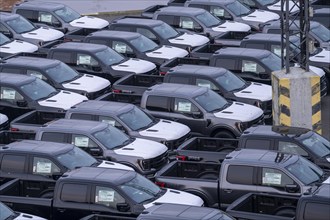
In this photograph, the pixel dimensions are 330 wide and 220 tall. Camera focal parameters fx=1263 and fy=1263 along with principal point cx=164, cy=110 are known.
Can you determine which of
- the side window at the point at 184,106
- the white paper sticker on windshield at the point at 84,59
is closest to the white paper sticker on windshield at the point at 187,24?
the white paper sticker on windshield at the point at 84,59

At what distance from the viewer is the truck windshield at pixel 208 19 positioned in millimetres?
38359

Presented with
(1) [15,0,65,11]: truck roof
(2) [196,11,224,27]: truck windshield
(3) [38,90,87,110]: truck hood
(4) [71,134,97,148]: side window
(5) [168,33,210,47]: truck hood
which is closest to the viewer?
(4) [71,134,97,148]: side window

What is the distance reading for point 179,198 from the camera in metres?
23.9

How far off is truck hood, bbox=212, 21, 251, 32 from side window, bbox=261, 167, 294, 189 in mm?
14094

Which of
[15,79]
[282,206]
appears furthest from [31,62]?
[282,206]

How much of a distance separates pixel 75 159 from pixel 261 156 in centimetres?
381

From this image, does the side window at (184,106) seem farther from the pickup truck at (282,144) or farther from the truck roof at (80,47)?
the truck roof at (80,47)

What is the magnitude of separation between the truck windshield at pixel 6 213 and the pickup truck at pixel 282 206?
3843 millimetres

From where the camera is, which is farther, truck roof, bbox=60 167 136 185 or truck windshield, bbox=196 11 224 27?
truck windshield, bbox=196 11 224 27

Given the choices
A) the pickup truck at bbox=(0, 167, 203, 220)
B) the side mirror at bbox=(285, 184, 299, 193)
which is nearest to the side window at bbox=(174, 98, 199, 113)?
the side mirror at bbox=(285, 184, 299, 193)

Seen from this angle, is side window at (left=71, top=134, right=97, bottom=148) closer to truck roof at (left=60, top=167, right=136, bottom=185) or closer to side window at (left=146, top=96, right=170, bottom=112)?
truck roof at (left=60, top=167, right=136, bottom=185)

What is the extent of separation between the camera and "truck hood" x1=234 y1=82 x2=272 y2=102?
102 ft

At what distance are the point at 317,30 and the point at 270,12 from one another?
153 inches

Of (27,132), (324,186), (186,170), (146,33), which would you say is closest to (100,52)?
(146,33)
